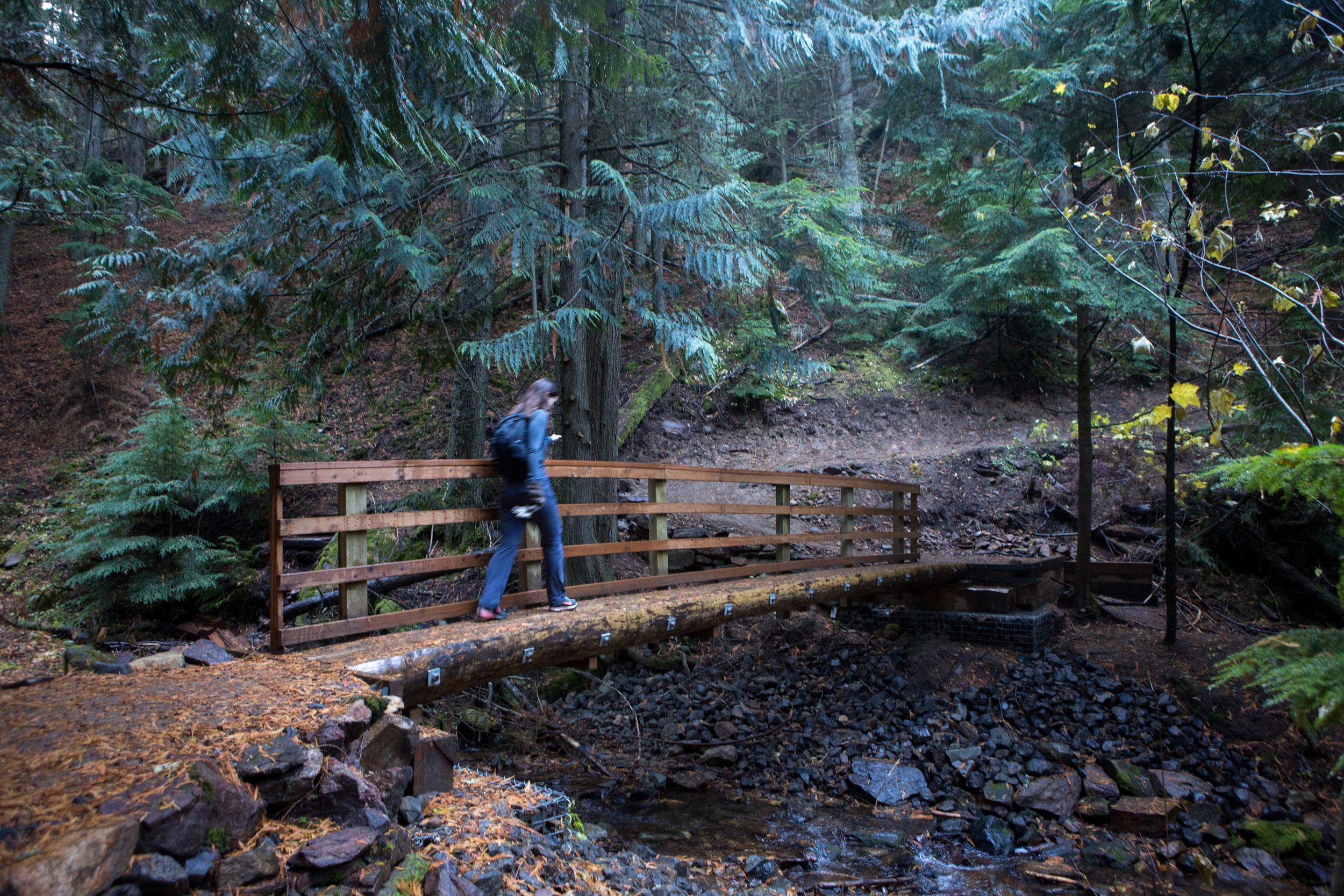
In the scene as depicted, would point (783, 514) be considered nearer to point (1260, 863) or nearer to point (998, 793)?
point (998, 793)

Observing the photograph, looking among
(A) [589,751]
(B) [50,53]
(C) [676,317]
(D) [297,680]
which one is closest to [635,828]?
(A) [589,751]

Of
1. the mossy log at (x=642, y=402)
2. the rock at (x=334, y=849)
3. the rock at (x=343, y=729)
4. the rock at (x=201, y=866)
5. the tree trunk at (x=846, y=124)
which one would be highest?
the tree trunk at (x=846, y=124)

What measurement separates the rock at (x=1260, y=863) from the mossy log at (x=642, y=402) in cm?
1008

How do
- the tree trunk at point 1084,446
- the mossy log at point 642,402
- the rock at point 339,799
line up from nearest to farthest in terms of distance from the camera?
1. the rock at point 339,799
2. the tree trunk at point 1084,446
3. the mossy log at point 642,402

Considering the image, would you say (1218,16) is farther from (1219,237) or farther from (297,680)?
(297,680)

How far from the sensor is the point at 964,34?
920cm

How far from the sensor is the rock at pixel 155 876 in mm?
2201

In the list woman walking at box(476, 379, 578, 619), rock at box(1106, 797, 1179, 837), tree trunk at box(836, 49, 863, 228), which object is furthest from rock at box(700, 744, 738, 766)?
tree trunk at box(836, 49, 863, 228)

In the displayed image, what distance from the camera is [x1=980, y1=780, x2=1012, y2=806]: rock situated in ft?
21.0

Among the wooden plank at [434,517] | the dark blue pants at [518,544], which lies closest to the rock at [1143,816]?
the wooden plank at [434,517]

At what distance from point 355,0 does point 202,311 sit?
4.06 meters

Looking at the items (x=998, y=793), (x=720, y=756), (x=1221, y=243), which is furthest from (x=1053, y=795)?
(x=1221, y=243)

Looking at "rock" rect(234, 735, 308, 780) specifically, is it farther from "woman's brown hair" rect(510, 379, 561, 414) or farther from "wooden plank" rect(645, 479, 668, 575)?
"wooden plank" rect(645, 479, 668, 575)

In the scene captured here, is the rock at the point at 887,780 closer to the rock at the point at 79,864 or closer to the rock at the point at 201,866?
the rock at the point at 201,866
